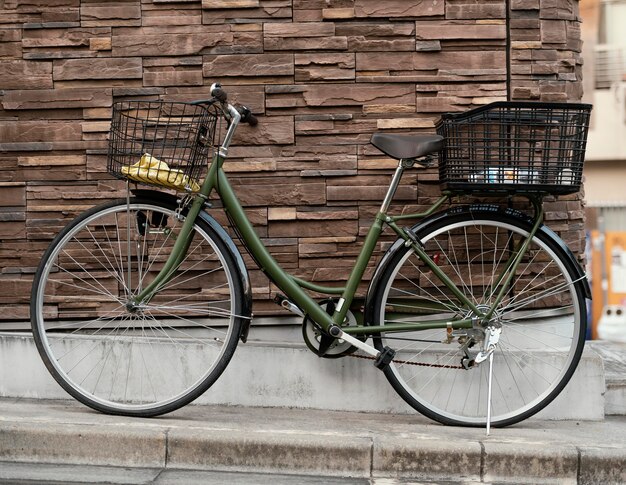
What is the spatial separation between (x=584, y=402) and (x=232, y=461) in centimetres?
202

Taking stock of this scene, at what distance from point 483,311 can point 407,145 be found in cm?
94

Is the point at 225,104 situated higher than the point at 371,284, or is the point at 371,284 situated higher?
the point at 225,104

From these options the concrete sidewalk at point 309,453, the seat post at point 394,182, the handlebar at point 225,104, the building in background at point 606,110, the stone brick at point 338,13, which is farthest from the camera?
the building in background at point 606,110

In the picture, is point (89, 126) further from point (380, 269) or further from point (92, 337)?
point (380, 269)

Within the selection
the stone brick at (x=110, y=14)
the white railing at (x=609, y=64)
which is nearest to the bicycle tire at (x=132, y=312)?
the stone brick at (x=110, y=14)

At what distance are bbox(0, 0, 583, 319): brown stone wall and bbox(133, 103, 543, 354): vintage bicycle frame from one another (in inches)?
19.0

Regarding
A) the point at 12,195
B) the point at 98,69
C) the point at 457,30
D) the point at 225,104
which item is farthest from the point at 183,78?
the point at 457,30

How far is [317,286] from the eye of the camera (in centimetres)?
457

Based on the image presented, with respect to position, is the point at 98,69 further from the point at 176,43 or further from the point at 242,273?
the point at 242,273

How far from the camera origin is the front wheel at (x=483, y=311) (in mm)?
4516

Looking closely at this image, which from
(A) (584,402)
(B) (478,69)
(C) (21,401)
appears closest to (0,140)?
(C) (21,401)

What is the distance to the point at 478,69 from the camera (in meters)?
4.96

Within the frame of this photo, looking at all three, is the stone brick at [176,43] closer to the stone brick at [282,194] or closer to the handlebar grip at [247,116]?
the handlebar grip at [247,116]

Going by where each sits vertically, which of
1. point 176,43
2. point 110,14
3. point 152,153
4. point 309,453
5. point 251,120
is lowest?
point 309,453
